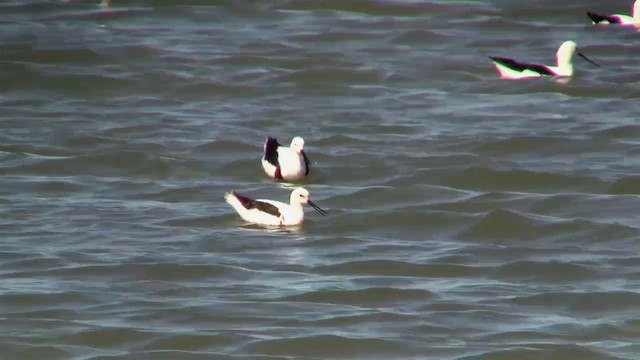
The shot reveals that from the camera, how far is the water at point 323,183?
11344 mm

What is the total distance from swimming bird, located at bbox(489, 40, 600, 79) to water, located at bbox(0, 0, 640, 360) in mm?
130

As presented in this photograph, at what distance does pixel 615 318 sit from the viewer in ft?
37.5

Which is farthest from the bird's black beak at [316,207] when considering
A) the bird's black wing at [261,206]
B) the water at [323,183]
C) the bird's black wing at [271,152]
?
the bird's black wing at [271,152]

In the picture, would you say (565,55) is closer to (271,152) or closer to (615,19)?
(615,19)

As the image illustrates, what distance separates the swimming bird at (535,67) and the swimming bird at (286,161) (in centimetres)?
455

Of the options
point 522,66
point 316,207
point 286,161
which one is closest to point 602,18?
point 522,66

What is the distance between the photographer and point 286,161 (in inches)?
604

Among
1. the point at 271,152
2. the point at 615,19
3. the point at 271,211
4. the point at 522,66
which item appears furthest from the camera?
the point at 615,19

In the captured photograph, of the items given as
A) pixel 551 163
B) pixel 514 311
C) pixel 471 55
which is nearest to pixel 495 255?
pixel 514 311

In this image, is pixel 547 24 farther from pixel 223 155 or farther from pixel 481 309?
pixel 481 309

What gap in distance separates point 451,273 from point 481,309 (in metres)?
0.99

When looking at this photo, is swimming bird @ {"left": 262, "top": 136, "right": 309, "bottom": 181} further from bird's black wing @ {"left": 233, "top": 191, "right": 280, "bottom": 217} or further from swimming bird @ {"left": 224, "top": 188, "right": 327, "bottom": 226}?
bird's black wing @ {"left": 233, "top": 191, "right": 280, "bottom": 217}

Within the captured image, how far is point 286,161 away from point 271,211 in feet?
5.24

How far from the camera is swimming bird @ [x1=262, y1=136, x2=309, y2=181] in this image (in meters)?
15.4
